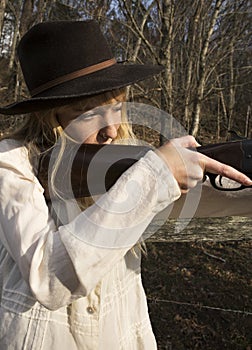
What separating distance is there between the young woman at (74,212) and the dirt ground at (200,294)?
2258 millimetres

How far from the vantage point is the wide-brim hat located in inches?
54.9

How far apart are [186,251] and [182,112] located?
116 inches

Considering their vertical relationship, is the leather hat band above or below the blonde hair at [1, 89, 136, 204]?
above

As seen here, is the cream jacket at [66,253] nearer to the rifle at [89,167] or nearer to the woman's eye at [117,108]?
the rifle at [89,167]

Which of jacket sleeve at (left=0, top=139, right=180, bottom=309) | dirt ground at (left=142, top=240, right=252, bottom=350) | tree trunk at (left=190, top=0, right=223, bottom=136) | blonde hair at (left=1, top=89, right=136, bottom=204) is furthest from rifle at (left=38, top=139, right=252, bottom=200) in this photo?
tree trunk at (left=190, top=0, right=223, bottom=136)

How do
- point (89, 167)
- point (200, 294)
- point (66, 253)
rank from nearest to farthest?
point (66, 253) → point (89, 167) → point (200, 294)

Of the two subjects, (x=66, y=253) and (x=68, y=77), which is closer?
(x=66, y=253)

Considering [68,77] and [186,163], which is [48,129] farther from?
[186,163]

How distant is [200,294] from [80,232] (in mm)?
3433

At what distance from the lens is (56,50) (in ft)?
4.72

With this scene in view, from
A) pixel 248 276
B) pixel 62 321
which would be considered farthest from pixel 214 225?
pixel 248 276

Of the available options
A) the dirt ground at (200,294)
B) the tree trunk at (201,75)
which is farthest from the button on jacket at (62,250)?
the tree trunk at (201,75)

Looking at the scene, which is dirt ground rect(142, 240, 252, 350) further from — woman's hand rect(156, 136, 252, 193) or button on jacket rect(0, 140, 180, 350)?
woman's hand rect(156, 136, 252, 193)

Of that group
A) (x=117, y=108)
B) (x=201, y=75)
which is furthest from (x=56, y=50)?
(x=201, y=75)
